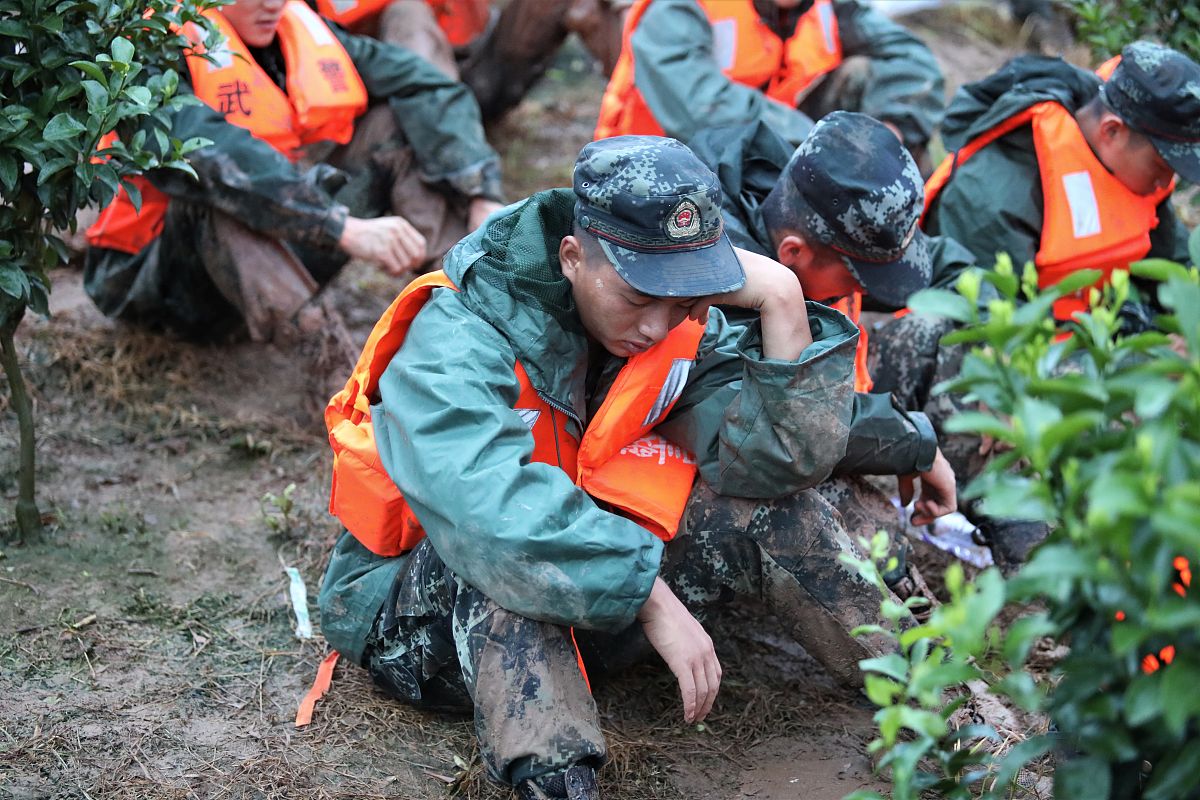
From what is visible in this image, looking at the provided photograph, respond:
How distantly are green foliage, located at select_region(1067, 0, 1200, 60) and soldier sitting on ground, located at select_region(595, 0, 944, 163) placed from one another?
2.75 feet

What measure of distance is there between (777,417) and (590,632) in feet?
2.20

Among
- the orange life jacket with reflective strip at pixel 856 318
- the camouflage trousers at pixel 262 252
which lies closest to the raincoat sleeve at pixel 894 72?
the camouflage trousers at pixel 262 252

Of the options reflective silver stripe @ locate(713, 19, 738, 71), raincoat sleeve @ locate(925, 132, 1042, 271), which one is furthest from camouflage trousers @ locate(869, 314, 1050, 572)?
reflective silver stripe @ locate(713, 19, 738, 71)

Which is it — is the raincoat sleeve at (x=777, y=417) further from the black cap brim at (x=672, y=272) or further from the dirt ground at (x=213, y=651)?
the dirt ground at (x=213, y=651)

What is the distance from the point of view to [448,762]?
9.07 ft

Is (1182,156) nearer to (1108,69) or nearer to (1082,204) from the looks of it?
(1082,204)

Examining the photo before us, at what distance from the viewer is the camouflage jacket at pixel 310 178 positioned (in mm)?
3945

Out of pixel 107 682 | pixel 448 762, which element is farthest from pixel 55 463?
pixel 448 762

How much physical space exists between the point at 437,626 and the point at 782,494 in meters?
0.82

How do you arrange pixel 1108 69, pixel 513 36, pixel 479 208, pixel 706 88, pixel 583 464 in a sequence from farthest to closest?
pixel 513 36, pixel 706 88, pixel 479 208, pixel 1108 69, pixel 583 464

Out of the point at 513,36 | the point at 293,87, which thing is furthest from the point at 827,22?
the point at 293,87

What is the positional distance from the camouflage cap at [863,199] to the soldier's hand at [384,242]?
1.53 meters

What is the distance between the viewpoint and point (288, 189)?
4.02 m

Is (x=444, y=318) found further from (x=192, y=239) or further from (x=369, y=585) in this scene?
(x=192, y=239)
